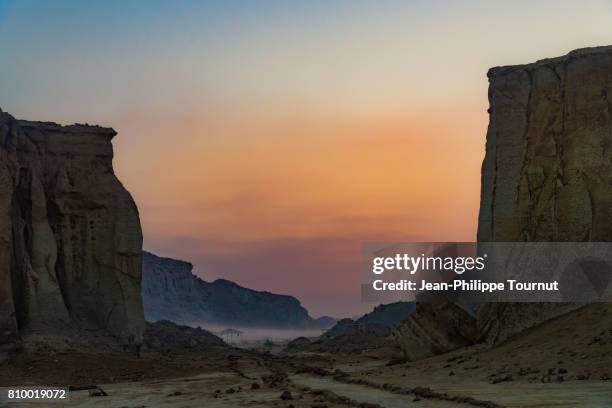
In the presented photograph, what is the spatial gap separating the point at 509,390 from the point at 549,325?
433 inches

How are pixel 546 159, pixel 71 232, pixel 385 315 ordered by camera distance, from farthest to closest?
pixel 385 315 < pixel 71 232 < pixel 546 159

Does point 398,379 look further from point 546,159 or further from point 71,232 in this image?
point 71,232

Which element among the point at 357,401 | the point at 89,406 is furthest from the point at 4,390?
the point at 357,401

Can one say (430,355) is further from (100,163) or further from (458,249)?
(100,163)

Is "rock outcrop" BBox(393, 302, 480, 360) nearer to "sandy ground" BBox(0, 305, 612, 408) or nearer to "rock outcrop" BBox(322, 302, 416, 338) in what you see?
"sandy ground" BBox(0, 305, 612, 408)

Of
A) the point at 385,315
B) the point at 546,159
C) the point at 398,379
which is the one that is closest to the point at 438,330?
the point at 398,379

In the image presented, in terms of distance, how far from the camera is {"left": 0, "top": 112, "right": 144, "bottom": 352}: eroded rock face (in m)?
42.2

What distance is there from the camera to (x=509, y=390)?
22.5 metres

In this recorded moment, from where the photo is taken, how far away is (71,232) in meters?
47.0

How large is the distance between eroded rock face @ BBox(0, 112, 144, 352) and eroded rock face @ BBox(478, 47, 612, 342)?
20.3 meters

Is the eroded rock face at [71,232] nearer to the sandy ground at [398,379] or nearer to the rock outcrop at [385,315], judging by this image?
the sandy ground at [398,379]

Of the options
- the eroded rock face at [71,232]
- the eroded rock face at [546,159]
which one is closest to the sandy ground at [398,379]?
the eroded rock face at [546,159]

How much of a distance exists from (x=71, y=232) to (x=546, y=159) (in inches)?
1014

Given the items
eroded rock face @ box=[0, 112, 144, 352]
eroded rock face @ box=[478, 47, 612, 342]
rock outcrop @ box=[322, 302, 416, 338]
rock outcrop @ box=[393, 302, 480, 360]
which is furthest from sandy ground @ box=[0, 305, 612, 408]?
rock outcrop @ box=[322, 302, 416, 338]
